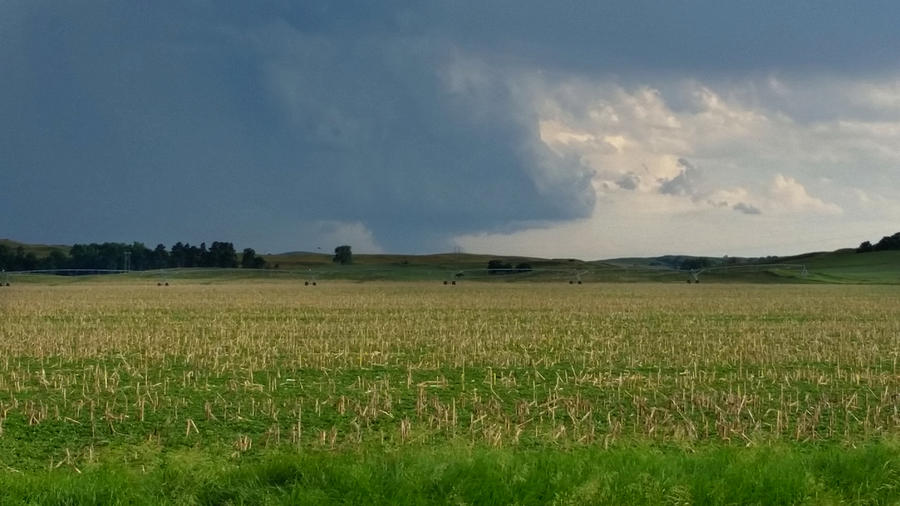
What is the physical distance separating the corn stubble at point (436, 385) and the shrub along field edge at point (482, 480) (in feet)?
5.63

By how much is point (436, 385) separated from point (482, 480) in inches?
322

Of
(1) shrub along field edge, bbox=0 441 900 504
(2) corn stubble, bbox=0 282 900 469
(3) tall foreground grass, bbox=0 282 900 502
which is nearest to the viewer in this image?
(1) shrub along field edge, bbox=0 441 900 504

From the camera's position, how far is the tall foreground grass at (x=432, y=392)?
38.7 feet

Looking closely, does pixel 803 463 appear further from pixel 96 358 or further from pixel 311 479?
pixel 96 358

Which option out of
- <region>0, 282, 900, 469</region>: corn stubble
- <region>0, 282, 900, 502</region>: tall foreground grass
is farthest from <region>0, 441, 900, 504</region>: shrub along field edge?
<region>0, 282, 900, 469</region>: corn stubble

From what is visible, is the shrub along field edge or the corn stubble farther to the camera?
the corn stubble

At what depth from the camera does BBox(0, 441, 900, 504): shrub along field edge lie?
8.68m

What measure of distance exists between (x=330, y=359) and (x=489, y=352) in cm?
428

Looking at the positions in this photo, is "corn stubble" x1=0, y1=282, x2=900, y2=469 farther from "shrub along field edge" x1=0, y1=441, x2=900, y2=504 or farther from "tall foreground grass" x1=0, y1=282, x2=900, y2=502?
"shrub along field edge" x1=0, y1=441, x2=900, y2=504

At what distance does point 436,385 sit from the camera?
1716cm

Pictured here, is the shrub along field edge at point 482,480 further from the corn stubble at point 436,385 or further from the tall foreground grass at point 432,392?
the corn stubble at point 436,385

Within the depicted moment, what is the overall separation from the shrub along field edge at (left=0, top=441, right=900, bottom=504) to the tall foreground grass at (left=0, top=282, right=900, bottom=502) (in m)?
0.16

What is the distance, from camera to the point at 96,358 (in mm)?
22172

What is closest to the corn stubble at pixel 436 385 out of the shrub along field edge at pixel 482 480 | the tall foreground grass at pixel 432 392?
the tall foreground grass at pixel 432 392
